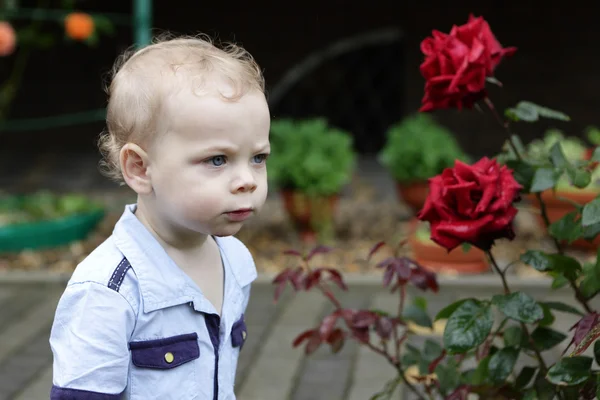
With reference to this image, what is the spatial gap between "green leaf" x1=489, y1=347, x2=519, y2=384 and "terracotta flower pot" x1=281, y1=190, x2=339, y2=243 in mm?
2888

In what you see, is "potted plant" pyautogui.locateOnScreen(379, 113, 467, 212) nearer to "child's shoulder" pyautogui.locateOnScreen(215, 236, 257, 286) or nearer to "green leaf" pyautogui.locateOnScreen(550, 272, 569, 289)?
"green leaf" pyautogui.locateOnScreen(550, 272, 569, 289)

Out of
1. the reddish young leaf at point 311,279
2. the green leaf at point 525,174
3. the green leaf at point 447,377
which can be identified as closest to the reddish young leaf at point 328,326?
Result: the reddish young leaf at point 311,279

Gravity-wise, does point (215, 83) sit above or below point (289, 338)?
above

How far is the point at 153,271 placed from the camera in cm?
181

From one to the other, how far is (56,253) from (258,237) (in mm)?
1185

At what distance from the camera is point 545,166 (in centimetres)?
222

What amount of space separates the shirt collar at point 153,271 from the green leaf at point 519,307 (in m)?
0.69

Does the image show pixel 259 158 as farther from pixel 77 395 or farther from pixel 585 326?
pixel 585 326

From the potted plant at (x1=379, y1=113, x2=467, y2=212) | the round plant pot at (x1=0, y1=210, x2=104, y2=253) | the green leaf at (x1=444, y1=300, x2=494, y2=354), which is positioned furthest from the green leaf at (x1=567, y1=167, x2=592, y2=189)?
the round plant pot at (x1=0, y1=210, x2=104, y2=253)

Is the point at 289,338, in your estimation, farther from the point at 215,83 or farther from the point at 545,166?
the point at 215,83

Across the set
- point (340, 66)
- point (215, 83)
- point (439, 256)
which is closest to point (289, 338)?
point (439, 256)

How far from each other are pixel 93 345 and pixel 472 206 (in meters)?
0.89

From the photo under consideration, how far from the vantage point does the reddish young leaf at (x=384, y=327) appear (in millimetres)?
2381

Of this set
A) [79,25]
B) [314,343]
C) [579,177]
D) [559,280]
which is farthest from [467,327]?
[79,25]
